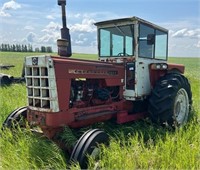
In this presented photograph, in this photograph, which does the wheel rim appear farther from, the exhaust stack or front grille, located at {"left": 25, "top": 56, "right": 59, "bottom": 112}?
front grille, located at {"left": 25, "top": 56, "right": 59, "bottom": 112}

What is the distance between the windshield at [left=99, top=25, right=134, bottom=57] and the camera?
17.4 ft

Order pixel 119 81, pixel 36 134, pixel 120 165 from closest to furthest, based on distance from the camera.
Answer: pixel 120 165
pixel 36 134
pixel 119 81

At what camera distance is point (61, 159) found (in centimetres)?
359

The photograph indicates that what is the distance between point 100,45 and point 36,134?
2.57 metres

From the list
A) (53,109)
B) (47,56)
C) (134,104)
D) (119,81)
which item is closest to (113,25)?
(119,81)

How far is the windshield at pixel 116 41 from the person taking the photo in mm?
5299

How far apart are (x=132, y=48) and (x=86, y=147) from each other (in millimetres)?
2496

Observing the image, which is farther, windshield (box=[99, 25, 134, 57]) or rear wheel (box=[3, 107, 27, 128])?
windshield (box=[99, 25, 134, 57])

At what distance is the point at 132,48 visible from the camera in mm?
5223

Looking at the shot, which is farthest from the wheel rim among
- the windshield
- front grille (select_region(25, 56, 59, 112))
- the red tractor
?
front grille (select_region(25, 56, 59, 112))

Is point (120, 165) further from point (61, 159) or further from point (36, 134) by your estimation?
point (36, 134)

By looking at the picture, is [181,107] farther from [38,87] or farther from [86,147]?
[38,87]

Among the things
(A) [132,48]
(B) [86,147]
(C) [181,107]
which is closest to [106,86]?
(A) [132,48]

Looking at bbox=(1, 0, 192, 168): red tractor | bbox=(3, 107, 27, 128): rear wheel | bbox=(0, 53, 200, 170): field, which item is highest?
bbox=(1, 0, 192, 168): red tractor
